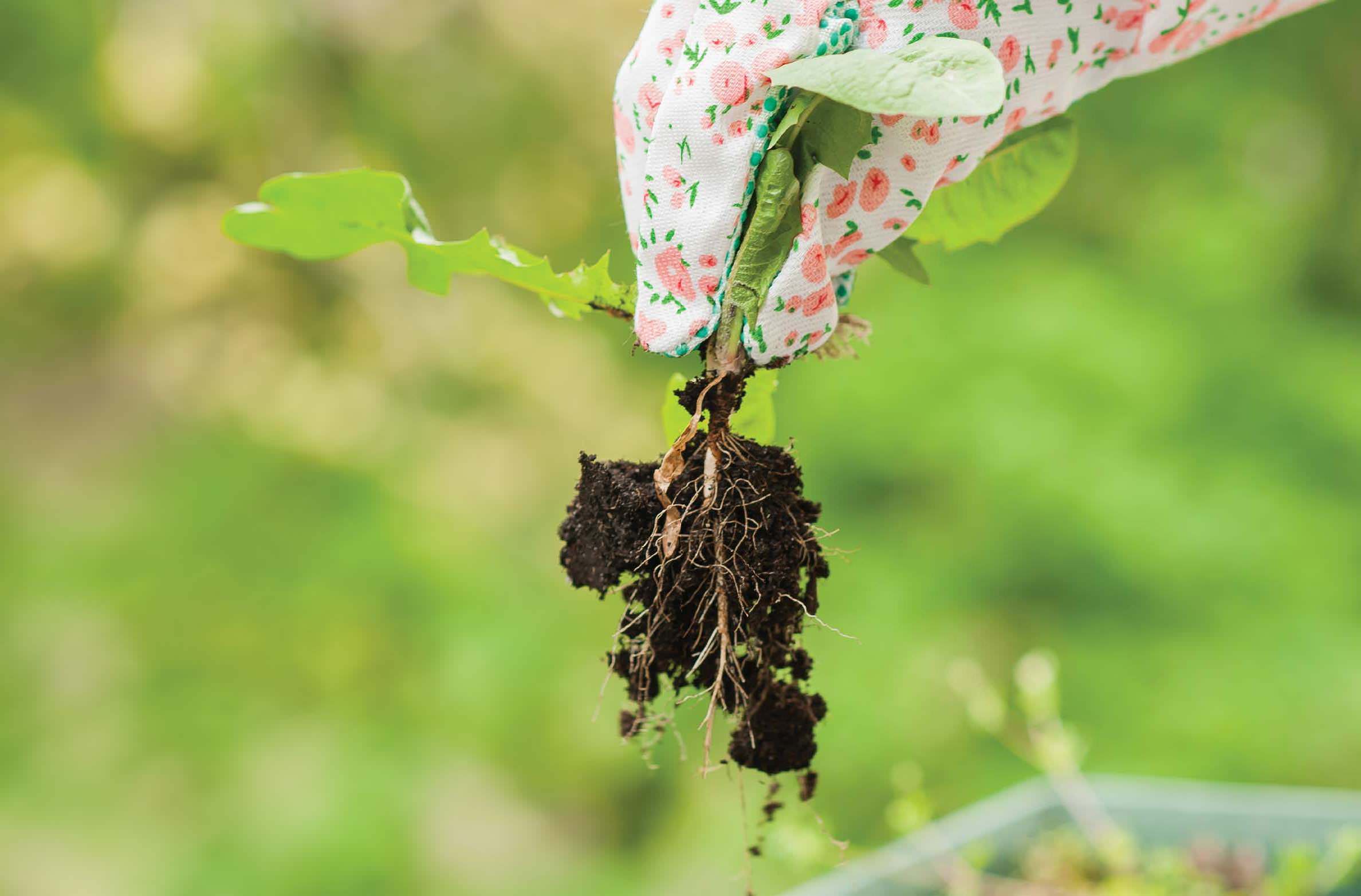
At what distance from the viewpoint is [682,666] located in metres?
0.51

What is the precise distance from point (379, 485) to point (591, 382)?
0.45m

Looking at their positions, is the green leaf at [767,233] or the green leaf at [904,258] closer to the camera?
the green leaf at [767,233]

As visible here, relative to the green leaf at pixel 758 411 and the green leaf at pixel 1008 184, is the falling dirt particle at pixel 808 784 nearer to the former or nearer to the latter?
the green leaf at pixel 758 411

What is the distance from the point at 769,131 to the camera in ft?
1.36

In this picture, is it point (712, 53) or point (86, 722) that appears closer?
point (712, 53)

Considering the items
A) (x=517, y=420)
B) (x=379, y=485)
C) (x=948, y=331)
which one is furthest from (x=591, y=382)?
(x=948, y=331)

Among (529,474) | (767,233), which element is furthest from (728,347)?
(529,474)

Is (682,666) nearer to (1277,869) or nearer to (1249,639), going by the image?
(1277,869)

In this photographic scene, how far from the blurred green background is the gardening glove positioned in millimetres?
1269

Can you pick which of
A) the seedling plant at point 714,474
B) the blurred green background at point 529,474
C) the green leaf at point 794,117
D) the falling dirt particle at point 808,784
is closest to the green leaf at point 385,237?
the seedling plant at point 714,474

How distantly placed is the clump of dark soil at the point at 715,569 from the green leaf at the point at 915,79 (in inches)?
5.4

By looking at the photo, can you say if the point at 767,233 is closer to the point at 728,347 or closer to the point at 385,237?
the point at 728,347

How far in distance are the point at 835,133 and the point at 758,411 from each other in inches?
6.7

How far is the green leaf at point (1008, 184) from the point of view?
0.54 m
